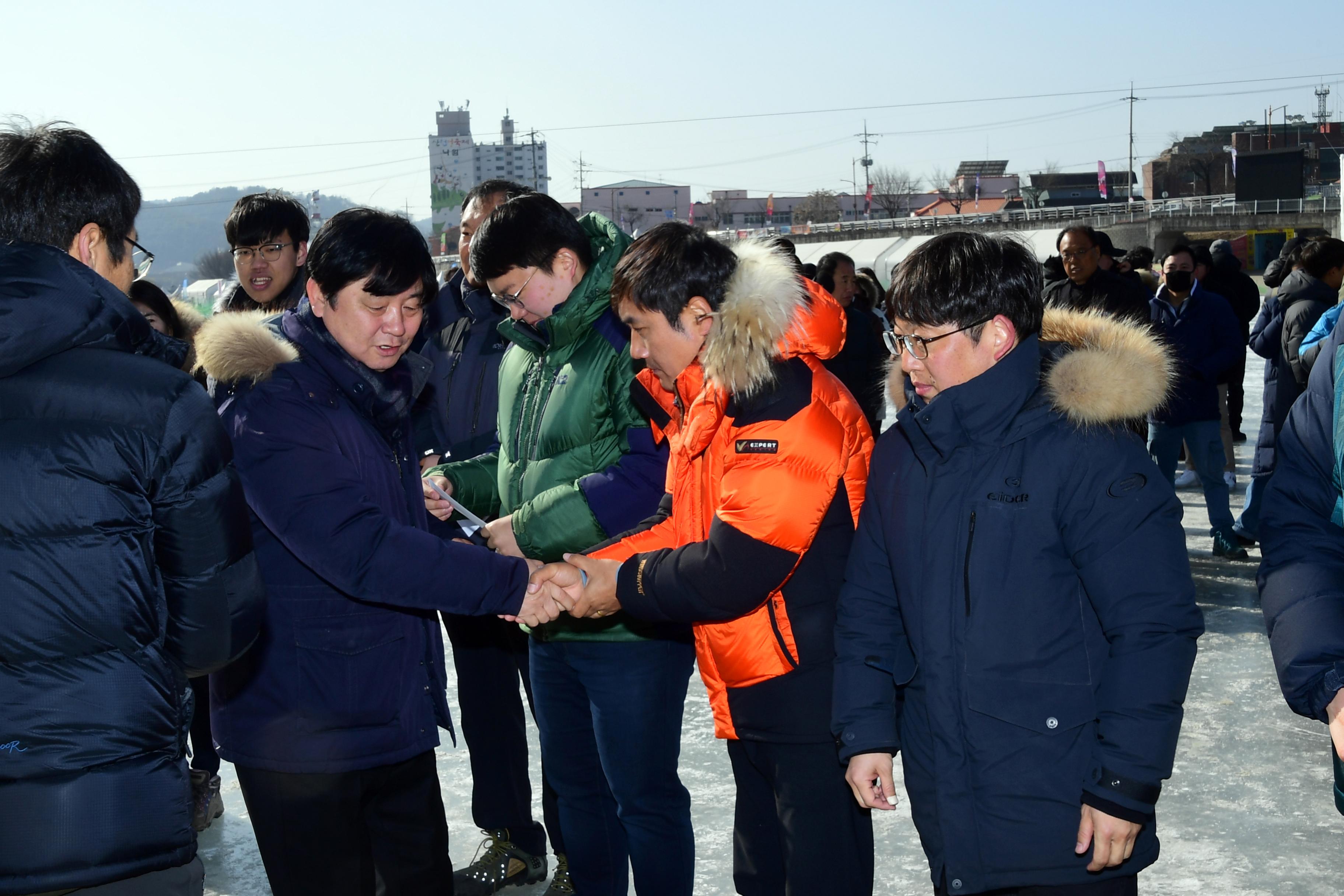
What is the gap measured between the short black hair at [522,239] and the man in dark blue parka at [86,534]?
105 centimetres

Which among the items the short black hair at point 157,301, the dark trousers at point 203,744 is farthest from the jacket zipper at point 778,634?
the short black hair at point 157,301

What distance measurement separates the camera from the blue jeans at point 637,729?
2.53m

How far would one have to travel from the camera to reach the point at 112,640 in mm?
1596

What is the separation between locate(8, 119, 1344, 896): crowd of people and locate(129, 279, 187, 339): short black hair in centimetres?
139

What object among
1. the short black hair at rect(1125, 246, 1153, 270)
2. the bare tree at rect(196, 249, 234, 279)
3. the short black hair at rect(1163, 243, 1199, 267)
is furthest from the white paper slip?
the bare tree at rect(196, 249, 234, 279)

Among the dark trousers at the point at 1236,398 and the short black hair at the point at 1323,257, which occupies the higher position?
the short black hair at the point at 1323,257

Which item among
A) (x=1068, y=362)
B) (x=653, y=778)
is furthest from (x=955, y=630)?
(x=653, y=778)

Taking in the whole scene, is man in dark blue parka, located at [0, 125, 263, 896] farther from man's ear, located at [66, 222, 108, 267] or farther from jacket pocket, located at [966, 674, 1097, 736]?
jacket pocket, located at [966, 674, 1097, 736]

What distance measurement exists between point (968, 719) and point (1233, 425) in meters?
9.07

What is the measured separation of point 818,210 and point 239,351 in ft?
308

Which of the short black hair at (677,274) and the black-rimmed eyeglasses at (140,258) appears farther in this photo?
the short black hair at (677,274)

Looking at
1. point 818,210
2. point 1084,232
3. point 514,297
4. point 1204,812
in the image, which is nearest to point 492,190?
point 514,297

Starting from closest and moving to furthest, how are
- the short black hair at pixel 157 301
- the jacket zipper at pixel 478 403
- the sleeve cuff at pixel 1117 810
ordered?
the sleeve cuff at pixel 1117 810 → the jacket zipper at pixel 478 403 → the short black hair at pixel 157 301

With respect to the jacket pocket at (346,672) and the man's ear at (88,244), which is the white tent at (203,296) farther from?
the man's ear at (88,244)
